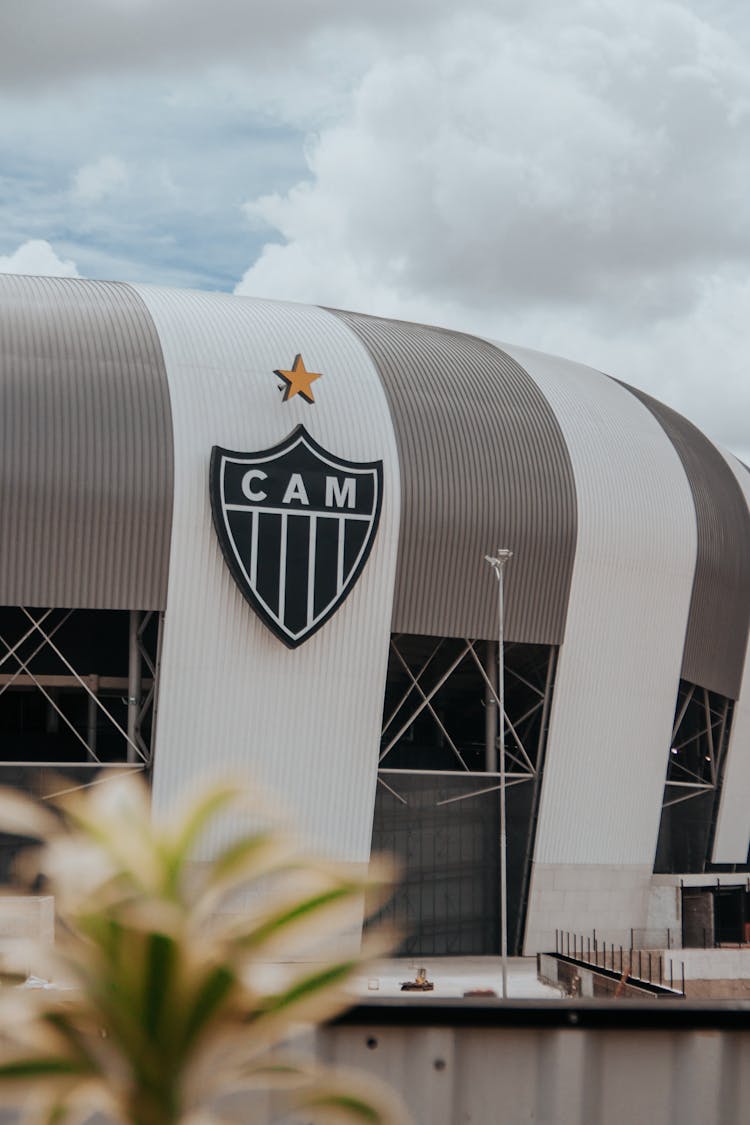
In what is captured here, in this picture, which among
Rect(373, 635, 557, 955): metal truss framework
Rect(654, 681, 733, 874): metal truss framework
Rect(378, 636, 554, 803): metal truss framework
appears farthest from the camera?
Rect(654, 681, 733, 874): metal truss framework

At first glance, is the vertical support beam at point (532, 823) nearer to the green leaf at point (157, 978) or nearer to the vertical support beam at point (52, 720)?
the vertical support beam at point (52, 720)

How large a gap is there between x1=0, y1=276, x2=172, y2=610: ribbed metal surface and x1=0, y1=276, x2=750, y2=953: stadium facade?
0.07 metres

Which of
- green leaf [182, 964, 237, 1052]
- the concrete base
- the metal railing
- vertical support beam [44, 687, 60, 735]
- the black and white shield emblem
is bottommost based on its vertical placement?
the metal railing

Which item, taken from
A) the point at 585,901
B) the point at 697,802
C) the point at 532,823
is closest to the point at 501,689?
the point at 532,823

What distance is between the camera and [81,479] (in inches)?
1625

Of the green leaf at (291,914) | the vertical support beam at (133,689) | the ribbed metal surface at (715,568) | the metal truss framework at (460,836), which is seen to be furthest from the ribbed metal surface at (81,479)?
the green leaf at (291,914)

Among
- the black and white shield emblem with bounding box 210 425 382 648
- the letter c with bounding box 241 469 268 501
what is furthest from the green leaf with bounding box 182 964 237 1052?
the letter c with bounding box 241 469 268 501

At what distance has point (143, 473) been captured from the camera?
1639 inches

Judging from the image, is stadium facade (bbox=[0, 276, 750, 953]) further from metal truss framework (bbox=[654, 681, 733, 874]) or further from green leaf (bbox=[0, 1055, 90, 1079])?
green leaf (bbox=[0, 1055, 90, 1079])

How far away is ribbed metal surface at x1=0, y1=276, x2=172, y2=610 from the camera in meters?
41.0

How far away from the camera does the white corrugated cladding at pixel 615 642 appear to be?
46938mm

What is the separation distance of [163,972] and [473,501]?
40.3 m

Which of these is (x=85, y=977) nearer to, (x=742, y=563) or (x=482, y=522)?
(x=482, y=522)

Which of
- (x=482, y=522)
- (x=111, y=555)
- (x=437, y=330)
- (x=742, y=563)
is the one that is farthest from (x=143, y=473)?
(x=742, y=563)
